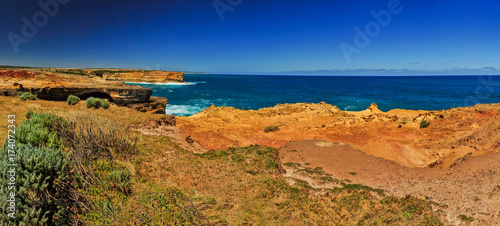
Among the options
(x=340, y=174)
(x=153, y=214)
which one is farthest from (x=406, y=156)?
(x=153, y=214)

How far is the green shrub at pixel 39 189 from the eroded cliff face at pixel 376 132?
842cm

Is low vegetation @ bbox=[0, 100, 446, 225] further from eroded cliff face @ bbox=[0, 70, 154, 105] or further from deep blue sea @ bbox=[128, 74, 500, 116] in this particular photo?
deep blue sea @ bbox=[128, 74, 500, 116]

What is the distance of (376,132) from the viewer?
17.4 metres

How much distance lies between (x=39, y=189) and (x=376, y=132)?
62.6 ft

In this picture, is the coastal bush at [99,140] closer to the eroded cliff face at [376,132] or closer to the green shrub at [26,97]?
the eroded cliff face at [376,132]

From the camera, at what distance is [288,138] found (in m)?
16.7

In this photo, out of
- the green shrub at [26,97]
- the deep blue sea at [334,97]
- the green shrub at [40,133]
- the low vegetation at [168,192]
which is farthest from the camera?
the deep blue sea at [334,97]

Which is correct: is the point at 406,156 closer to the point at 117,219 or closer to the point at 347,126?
the point at 347,126

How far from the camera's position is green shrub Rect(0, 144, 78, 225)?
412 cm

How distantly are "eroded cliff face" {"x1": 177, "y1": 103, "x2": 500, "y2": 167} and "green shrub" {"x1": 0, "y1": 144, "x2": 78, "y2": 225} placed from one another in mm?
8415

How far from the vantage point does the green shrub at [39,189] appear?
412 centimetres

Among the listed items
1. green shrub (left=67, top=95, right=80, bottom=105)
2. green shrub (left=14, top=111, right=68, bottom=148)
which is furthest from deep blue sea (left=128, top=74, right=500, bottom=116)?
green shrub (left=14, top=111, right=68, bottom=148)

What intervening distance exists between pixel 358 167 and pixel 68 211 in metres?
9.42

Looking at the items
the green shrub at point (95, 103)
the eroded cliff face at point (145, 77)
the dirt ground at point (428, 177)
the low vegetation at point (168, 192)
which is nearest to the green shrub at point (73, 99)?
the green shrub at point (95, 103)
